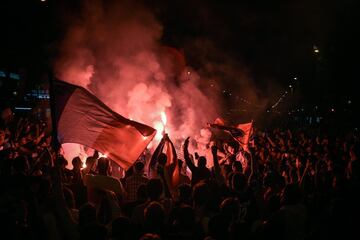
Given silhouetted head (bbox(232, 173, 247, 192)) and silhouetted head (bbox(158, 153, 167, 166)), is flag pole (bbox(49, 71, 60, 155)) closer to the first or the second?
silhouetted head (bbox(232, 173, 247, 192))

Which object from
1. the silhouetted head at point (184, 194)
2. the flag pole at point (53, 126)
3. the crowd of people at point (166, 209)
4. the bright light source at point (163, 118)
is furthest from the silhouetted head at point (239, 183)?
the bright light source at point (163, 118)

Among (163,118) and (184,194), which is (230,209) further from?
(163,118)

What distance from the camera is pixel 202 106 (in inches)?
673

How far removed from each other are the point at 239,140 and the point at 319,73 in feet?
110

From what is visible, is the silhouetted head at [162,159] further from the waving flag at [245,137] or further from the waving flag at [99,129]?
the waving flag at [245,137]

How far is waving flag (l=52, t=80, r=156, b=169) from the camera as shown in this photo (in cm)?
541

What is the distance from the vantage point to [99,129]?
5676 millimetres

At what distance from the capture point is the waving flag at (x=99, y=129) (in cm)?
541

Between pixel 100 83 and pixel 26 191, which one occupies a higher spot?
pixel 100 83

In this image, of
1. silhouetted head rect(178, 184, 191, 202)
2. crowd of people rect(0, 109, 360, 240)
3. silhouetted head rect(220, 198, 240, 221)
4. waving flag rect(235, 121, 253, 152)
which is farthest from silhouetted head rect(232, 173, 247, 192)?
waving flag rect(235, 121, 253, 152)

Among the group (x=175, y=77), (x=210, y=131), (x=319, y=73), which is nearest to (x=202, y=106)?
(x=175, y=77)

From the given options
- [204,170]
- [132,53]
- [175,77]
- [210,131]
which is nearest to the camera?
[204,170]

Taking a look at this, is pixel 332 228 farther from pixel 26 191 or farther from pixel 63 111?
pixel 63 111

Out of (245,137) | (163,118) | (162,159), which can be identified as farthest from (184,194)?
(163,118)
